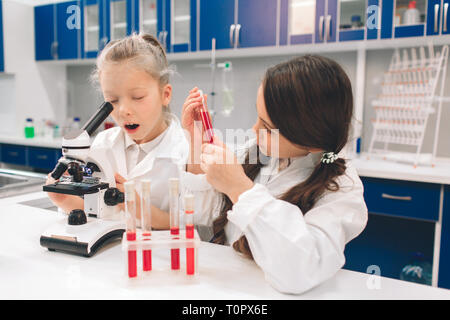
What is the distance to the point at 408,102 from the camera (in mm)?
2400

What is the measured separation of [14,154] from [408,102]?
3452 millimetres

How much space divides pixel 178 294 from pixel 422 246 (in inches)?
87.5

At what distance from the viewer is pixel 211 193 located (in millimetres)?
1196

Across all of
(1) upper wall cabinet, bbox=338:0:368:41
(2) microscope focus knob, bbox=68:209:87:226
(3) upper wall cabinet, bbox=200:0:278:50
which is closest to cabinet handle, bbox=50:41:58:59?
(3) upper wall cabinet, bbox=200:0:278:50

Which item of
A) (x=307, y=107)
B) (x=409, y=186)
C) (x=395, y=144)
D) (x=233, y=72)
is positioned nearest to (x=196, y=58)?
(x=233, y=72)

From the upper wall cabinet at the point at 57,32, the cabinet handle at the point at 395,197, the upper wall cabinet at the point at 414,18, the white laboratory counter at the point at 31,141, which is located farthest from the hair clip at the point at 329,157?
the upper wall cabinet at the point at 57,32

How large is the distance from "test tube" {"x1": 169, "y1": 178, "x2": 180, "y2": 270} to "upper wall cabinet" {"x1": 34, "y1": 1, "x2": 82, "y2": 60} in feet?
10.7

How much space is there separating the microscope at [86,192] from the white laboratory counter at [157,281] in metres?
0.04

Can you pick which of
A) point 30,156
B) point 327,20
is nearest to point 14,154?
point 30,156

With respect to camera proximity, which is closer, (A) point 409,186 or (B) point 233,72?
(A) point 409,186

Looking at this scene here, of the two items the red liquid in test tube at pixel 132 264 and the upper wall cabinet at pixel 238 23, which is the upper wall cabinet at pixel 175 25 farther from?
the red liquid in test tube at pixel 132 264

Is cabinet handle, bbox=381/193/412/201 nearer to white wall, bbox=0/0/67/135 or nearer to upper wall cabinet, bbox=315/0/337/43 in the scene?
upper wall cabinet, bbox=315/0/337/43

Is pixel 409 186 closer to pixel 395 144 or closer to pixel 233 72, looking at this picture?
pixel 395 144

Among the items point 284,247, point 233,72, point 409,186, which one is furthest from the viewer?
point 233,72
